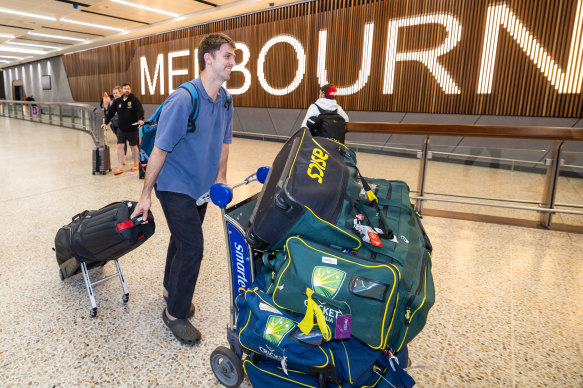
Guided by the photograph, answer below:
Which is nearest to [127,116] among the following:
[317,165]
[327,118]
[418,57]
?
[327,118]

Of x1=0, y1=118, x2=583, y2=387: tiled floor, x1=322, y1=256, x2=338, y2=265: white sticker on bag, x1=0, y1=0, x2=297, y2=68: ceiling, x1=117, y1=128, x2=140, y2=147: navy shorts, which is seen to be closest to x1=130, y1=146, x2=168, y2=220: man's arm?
x1=0, y1=118, x2=583, y2=387: tiled floor

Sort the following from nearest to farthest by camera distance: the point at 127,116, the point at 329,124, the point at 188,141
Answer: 1. the point at 188,141
2. the point at 329,124
3. the point at 127,116

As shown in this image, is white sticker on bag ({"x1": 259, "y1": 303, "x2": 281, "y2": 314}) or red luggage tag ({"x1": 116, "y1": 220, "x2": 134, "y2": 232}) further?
red luggage tag ({"x1": 116, "y1": 220, "x2": 134, "y2": 232})

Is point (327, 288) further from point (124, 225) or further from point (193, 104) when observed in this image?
point (124, 225)

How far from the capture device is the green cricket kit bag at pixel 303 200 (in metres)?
1.15

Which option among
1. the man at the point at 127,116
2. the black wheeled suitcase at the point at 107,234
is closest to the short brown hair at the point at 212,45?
the black wheeled suitcase at the point at 107,234

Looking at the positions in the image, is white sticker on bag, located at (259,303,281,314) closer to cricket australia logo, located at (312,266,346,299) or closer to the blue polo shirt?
cricket australia logo, located at (312,266,346,299)

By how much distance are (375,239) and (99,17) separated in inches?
562

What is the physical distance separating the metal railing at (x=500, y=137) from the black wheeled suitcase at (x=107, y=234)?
276cm

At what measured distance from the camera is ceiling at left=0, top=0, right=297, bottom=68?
1028 cm

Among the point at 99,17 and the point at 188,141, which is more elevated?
→ the point at 99,17

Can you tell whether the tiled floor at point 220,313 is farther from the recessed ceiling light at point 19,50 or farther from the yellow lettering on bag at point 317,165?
the recessed ceiling light at point 19,50

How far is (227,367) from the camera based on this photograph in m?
1.51

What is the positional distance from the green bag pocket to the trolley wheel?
53 centimetres
